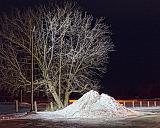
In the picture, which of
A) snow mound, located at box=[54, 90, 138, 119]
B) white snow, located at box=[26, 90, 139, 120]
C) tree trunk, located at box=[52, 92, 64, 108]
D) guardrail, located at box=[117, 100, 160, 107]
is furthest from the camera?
guardrail, located at box=[117, 100, 160, 107]

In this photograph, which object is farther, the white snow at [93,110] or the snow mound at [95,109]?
the snow mound at [95,109]

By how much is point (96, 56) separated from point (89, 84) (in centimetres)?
274

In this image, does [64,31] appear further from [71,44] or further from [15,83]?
[15,83]

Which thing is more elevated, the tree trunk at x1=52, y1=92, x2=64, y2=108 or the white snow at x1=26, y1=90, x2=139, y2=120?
the tree trunk at x1=52, y1=92, x2=64, y2=108

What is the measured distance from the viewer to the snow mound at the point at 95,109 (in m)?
36.3

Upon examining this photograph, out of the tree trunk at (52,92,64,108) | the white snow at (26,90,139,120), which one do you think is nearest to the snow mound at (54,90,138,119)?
the white snow at (26,90,139,120)

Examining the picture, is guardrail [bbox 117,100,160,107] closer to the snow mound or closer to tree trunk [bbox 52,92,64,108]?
tree trunk [bbox 52,92,64,108]

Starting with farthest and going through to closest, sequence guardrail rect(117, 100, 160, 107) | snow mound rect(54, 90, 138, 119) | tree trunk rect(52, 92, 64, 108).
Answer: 1. guardrail rect(117, 100, 160, 107)
2. tree trunk rect(52, 92, 64, 108)
3. snow mound rect(54, 90, 138, 119)

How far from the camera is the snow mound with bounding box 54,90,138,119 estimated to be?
36.3m

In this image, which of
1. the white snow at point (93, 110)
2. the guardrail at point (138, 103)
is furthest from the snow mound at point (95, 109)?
the guardrail at point (138, 103)

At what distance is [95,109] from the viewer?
3759 centimetres

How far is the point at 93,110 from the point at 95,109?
0.20 metres

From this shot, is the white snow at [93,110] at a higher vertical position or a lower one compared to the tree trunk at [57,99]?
lower

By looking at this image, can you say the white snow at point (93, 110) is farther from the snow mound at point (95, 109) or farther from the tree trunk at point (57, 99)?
the tree trunk at point (57, 99)
